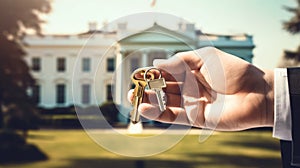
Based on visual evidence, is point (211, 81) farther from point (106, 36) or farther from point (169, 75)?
point (106, 36)

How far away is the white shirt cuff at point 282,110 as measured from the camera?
0.67 m

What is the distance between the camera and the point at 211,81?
28.8 inches

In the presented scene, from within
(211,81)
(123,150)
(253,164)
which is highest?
(211,81)

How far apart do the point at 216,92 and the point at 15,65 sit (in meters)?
2.97

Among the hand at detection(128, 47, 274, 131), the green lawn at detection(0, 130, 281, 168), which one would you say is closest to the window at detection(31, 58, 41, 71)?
the green lawn at detection(0, 130, 281, 168)

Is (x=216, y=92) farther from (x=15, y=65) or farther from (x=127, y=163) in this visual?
(x=127, y=163)

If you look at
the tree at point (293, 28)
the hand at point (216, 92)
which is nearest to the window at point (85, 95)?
the hand at point (216, 92)

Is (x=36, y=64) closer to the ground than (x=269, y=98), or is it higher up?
higher up

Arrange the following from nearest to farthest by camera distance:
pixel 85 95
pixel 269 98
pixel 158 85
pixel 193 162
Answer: pixel 158 85 → pixel 269 98 → pixel 85 95 → pixel 193 162

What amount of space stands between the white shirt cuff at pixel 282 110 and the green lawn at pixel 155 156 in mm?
3025

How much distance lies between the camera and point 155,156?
3783 millimetres

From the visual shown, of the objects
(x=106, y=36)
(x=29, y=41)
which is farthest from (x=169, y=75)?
(x=29, y=41)

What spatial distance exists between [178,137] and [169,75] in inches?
3.7

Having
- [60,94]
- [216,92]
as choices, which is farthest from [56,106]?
[216,92]
